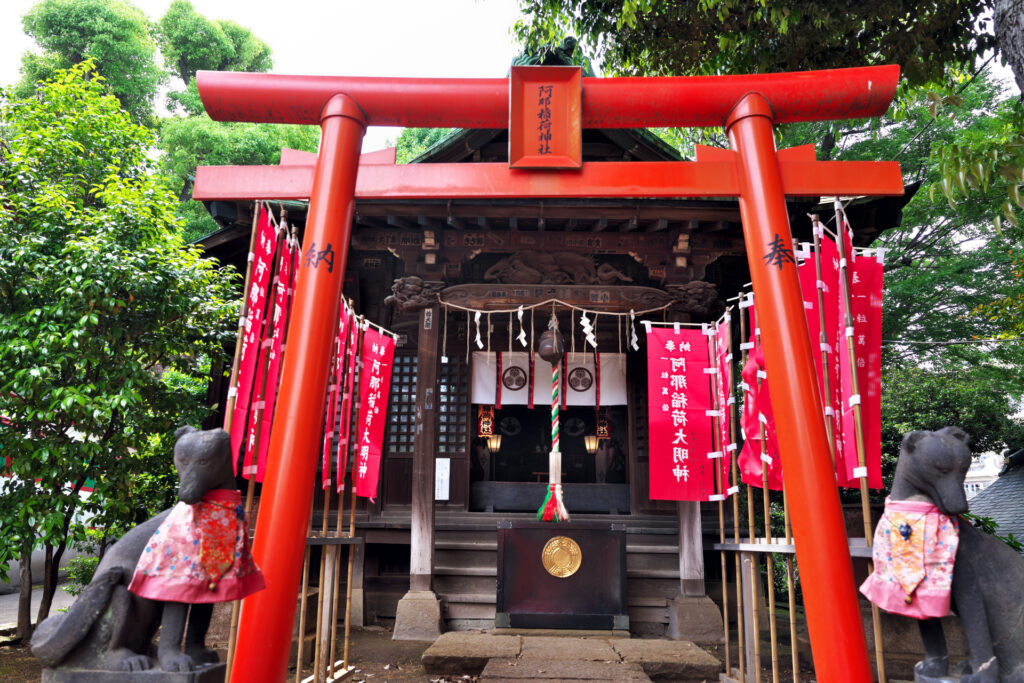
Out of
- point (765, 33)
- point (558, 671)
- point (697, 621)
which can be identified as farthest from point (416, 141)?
point (558, 671)

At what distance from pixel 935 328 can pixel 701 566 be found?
34.7 feet

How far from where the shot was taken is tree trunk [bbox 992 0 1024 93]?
5.07 m

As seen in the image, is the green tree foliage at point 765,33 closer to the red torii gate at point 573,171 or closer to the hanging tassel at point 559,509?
the red torii gate at point 573,171

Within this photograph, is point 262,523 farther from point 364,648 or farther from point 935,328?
point 935,328

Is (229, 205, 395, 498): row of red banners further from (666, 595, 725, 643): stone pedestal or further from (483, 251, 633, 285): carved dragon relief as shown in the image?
(666, 595, 725, 643): stone pedestal

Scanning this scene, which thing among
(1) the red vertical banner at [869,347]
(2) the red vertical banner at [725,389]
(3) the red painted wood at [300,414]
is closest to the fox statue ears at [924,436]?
(1) the red vertical banner at [869,347]

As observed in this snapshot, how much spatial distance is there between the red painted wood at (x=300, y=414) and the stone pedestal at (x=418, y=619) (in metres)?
4.67

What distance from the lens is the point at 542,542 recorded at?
813cm

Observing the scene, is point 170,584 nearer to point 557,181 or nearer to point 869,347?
point 557,181

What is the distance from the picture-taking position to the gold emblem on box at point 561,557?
26.4 ft

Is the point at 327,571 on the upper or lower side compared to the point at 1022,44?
lower

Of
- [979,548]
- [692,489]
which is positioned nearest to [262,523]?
[979,548]

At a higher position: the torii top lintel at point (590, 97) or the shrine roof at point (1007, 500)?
the torii top lintel at point (590, 97)

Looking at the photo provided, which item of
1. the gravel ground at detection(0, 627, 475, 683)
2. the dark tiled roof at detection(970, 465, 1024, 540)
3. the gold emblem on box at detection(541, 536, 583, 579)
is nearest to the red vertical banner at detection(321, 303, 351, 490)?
the gravel ground at detection(0, 627, 475, 683)
